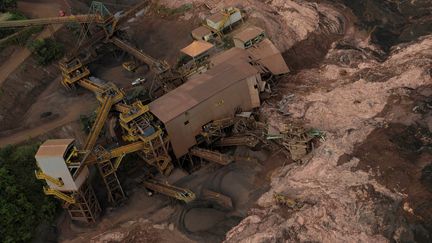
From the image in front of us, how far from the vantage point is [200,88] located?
2093 inches

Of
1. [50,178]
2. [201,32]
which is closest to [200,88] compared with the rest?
[201,32]

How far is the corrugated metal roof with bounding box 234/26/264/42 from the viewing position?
199ft

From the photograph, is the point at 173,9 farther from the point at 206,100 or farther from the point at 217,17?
the point at 206,100

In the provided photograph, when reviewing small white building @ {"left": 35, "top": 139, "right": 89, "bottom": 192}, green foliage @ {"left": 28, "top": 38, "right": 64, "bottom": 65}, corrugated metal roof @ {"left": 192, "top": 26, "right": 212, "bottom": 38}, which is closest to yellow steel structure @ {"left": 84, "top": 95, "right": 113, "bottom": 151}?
small white building @ {"left": 35, "top": 139, "right": 89, "bottom": 192}

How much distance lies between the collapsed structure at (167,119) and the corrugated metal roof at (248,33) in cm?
13

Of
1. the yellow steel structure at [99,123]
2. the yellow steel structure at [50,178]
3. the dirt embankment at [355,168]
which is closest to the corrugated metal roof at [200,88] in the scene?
the yellow steel structure at [99,123]

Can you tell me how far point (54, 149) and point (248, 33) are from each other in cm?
2881

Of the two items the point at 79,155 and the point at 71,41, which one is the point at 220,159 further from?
the point at 71,41

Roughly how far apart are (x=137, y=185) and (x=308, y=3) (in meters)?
39.4

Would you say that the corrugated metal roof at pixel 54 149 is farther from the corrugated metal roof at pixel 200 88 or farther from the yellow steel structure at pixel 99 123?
the corrugated metal roof at pixel 200 88

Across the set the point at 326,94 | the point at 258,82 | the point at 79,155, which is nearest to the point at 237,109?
the point at 258,82

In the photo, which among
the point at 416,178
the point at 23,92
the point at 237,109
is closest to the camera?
the point at 416,178

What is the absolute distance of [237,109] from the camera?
180 ft

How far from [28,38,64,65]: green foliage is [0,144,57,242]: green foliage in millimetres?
16079
